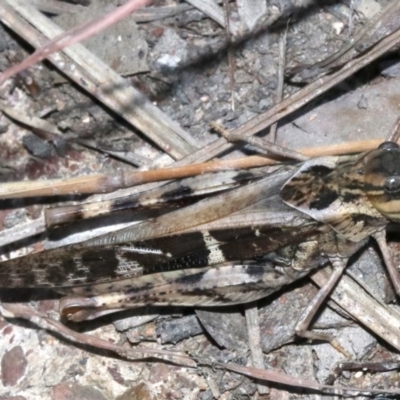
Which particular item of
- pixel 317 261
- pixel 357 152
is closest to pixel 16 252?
pixel 317 261

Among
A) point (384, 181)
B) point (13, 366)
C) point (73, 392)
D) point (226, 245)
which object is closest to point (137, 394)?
point (73, 392)

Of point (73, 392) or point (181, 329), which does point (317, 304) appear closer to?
point (181, 329)

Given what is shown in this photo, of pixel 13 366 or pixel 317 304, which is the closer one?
pixel 317 304

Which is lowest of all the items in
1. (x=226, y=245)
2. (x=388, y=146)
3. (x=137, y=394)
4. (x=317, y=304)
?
(x=137, y=394)

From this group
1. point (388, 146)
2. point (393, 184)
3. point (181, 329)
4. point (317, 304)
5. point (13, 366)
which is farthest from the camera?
point (13, 366)

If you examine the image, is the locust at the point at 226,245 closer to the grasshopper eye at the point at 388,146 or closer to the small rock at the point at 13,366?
the grasshopper eye at the point at 388,146

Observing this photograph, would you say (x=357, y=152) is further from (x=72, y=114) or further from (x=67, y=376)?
(x=67, y=376)

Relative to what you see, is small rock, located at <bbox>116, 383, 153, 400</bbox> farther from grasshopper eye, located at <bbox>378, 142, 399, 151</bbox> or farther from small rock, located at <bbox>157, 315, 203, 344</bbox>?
grasshopper eye, located at <bbox>378, 142, 399, 151</bbox>

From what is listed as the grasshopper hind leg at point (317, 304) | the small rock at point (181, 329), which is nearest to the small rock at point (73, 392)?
the small rock at point (181, 329)
